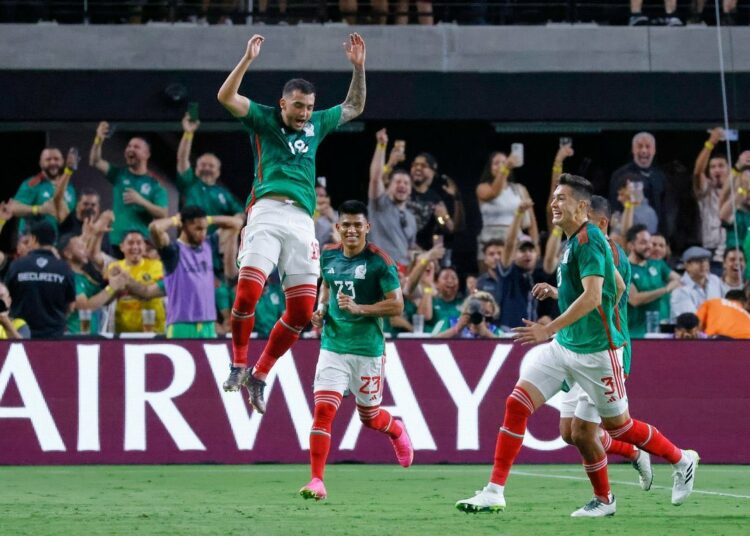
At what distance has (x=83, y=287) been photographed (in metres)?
17.4

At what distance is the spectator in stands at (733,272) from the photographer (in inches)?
699

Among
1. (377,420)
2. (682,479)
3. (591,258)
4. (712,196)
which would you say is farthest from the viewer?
(712,196)

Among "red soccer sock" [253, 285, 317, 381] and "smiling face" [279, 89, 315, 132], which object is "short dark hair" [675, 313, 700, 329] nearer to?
"red soccer sock" [253, 285, 317, 381]

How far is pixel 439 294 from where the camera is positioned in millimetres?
17531

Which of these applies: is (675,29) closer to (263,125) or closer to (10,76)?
(10,76)

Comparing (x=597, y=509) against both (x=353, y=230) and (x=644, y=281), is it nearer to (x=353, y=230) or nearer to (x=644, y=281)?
(x=353, y=230)

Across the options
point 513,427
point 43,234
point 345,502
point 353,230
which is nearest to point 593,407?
point 513,427

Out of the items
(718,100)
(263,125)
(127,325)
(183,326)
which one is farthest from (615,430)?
(718,100)

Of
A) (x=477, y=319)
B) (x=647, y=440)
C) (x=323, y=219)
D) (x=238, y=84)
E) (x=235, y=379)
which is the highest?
(x=238, y=84)

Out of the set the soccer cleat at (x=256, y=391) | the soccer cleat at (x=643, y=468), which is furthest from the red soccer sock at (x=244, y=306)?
the soccer cleat at (x=643, y=468)

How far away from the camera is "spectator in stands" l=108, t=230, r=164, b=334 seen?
665 inches

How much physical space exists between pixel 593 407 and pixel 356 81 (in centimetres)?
295

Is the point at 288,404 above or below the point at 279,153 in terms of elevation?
below

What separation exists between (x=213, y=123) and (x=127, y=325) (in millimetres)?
5460
